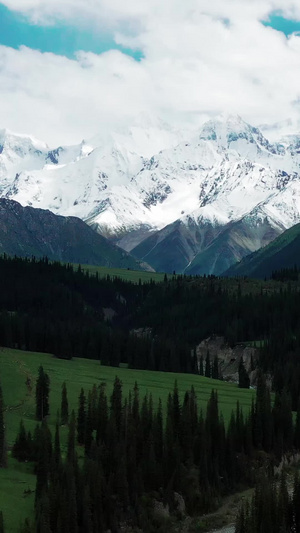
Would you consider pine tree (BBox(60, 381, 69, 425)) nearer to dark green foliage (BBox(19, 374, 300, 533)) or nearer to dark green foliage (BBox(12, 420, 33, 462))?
dark green foliage (BBox(19, 374, 300, 533))

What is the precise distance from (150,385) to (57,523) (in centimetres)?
8398

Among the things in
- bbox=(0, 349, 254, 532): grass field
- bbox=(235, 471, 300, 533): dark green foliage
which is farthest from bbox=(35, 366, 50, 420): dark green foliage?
bbox=(235, 471, 300, 533): dark green foliage

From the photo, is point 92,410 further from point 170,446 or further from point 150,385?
point 150,385

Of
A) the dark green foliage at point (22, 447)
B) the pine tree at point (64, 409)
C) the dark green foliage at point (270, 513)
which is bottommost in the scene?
the dark green foliage at point (270, 513)

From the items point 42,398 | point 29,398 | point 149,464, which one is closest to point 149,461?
point 149,464

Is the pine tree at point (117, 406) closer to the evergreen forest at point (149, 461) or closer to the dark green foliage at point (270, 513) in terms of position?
the evergreen forest at point (149, 461)

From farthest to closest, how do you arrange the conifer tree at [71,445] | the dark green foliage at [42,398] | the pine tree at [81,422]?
the dark green foliage at [42,398] < the pine tree at [81,422] < the conifer tree at [71,445]

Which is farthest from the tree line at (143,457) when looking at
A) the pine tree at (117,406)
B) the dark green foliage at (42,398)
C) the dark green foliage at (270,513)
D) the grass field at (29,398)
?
the grass field at (29,398)

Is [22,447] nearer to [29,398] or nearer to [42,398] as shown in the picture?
[42,398]

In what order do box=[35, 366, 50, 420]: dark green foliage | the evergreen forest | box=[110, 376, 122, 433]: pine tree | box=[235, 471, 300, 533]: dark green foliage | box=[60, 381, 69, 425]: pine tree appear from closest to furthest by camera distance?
box=[235, 471, 300, 533]: dark green foliage → the evergreen forest → box=[110, 376, 122, 433]: pine tree → box=[60, 381, 69, 425]: pine tree → box=[35, 366, 50, 420]: dark green foliage

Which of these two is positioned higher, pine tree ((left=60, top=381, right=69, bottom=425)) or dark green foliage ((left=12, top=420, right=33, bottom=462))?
pine tree ((left=60, top=381, right=69, bottom=425))

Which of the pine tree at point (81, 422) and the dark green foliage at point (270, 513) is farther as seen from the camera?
the pine tree at point (81, 422)

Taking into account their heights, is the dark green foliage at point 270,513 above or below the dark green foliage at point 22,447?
below

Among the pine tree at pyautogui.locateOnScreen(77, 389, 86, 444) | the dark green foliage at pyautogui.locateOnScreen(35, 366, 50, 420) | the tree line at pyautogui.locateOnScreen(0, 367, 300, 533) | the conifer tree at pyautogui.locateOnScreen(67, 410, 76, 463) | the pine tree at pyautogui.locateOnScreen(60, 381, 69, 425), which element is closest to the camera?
the tree line at pyautogui.locateOnScreen(0, 367, 300, 533)
